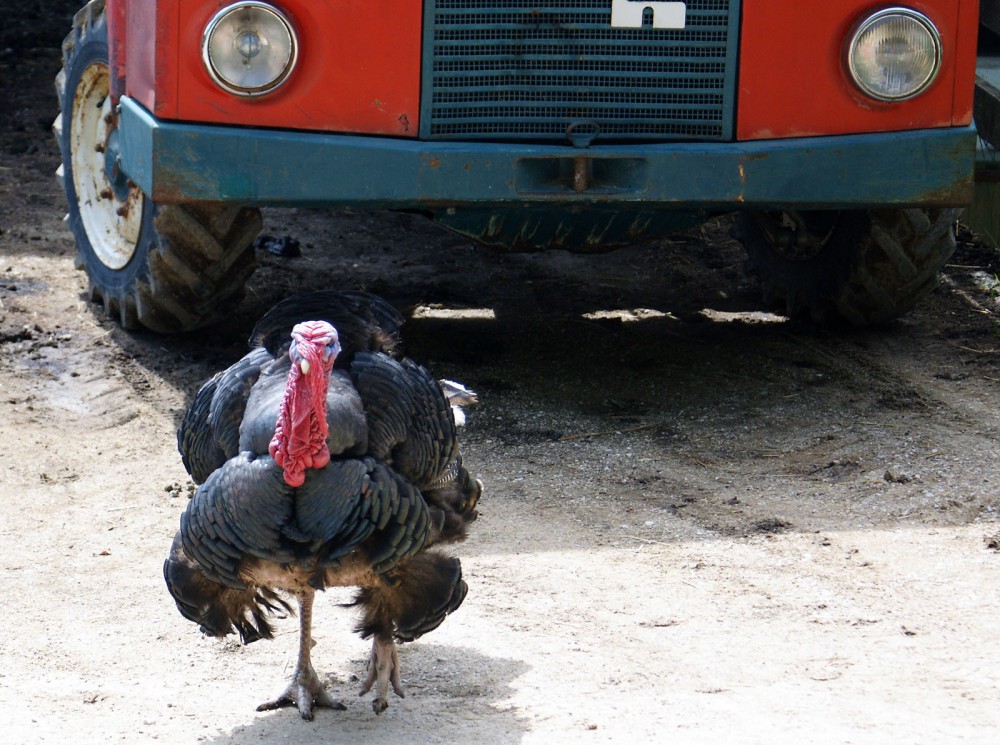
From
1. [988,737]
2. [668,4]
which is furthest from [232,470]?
[668,4]

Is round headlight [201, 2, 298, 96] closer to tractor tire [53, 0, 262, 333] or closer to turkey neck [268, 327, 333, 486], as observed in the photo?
tractor tire [53, 0, 262, 333]

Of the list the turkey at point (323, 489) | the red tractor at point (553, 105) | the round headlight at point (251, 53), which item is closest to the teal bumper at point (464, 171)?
the red tractor at point (553, 105)

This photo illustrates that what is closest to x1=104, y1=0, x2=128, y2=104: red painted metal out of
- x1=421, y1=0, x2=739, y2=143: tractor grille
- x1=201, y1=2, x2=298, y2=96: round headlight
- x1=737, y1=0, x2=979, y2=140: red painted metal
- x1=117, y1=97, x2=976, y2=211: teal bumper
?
x1=117, y1=97, x2=976, y2=211: teal bumper

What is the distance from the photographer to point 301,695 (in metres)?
3.80

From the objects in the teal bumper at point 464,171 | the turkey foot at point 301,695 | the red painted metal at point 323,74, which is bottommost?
the turkey foot at point 301,695

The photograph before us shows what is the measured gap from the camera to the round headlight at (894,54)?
5.36 meters

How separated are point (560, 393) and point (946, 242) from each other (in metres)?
1.78

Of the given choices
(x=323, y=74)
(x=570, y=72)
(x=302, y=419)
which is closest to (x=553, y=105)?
(x=570, y=72)

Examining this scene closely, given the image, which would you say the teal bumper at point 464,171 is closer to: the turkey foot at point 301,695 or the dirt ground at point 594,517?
the dirt ground at point 594,517

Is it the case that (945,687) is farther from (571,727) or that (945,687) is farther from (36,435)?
(36,435)

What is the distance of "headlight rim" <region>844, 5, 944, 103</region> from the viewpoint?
5352mm

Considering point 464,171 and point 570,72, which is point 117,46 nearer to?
point 464,171

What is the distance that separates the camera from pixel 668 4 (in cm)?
530

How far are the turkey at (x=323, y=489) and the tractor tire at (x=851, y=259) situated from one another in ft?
9.21
